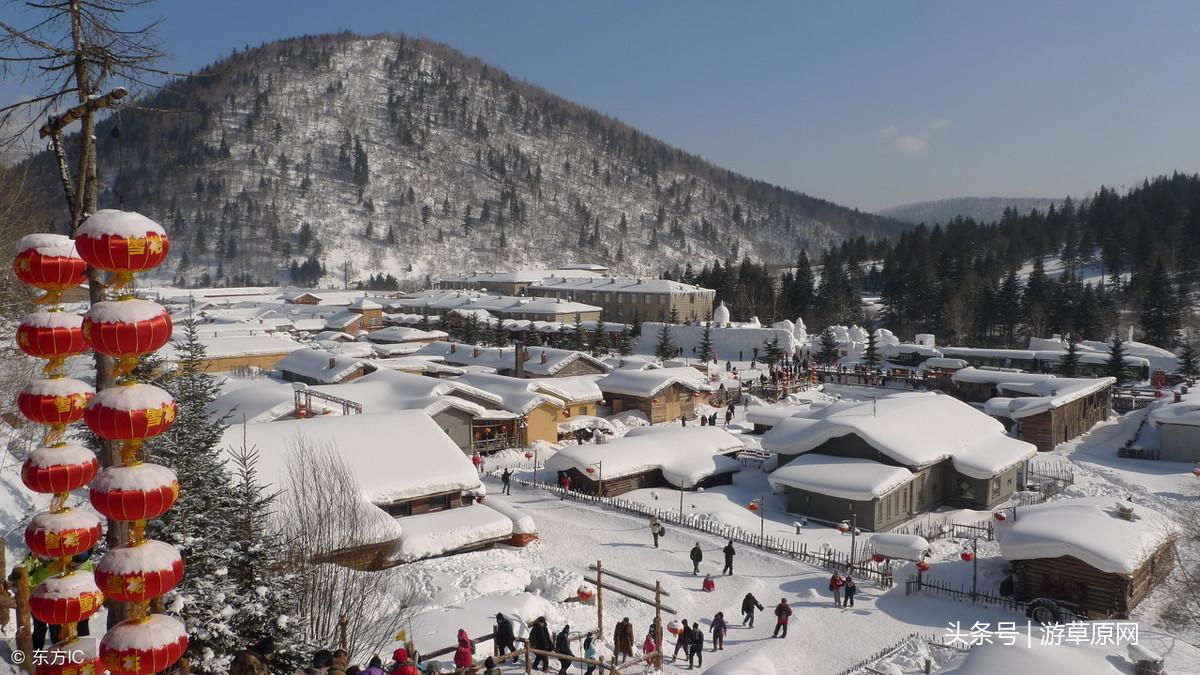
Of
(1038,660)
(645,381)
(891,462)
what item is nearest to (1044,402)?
(891,462)

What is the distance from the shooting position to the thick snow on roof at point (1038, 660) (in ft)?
36.7

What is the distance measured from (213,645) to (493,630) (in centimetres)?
658

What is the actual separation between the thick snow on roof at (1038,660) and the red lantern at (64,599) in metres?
11.5

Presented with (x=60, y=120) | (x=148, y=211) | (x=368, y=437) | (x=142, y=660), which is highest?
(x=148, y=211)

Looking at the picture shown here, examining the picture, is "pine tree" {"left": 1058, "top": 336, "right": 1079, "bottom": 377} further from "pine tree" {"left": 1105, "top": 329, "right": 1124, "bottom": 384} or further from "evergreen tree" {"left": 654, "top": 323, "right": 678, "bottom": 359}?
"evergreen tree" {"left": 654, "top": 323, "right": 678, "bottom": 359}

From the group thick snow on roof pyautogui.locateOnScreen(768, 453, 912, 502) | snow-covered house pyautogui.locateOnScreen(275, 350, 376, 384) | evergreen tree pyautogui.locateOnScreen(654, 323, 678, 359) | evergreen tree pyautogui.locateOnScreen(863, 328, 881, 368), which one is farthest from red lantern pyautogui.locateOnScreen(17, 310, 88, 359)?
evergreen tree pyautogui.locateOnScreen(863, 328, 881, 368)

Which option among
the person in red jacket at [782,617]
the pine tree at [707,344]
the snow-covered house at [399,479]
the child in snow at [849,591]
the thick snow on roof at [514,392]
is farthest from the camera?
the pine tree at [707,344]

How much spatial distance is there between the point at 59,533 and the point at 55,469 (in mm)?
461

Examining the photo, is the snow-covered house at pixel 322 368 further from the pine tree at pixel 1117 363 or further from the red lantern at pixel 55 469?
the pine tree at pixel 1117 363

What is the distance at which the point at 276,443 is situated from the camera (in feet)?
65.6

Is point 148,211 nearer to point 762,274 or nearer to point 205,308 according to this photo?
point 205,308

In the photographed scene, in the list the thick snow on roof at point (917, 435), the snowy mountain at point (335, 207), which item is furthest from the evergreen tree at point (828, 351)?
the snowy mountain at point (335, 207)

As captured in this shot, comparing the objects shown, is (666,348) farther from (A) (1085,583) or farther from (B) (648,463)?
(A) (1085,583)

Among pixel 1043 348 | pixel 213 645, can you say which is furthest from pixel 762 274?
pixel 213 645
